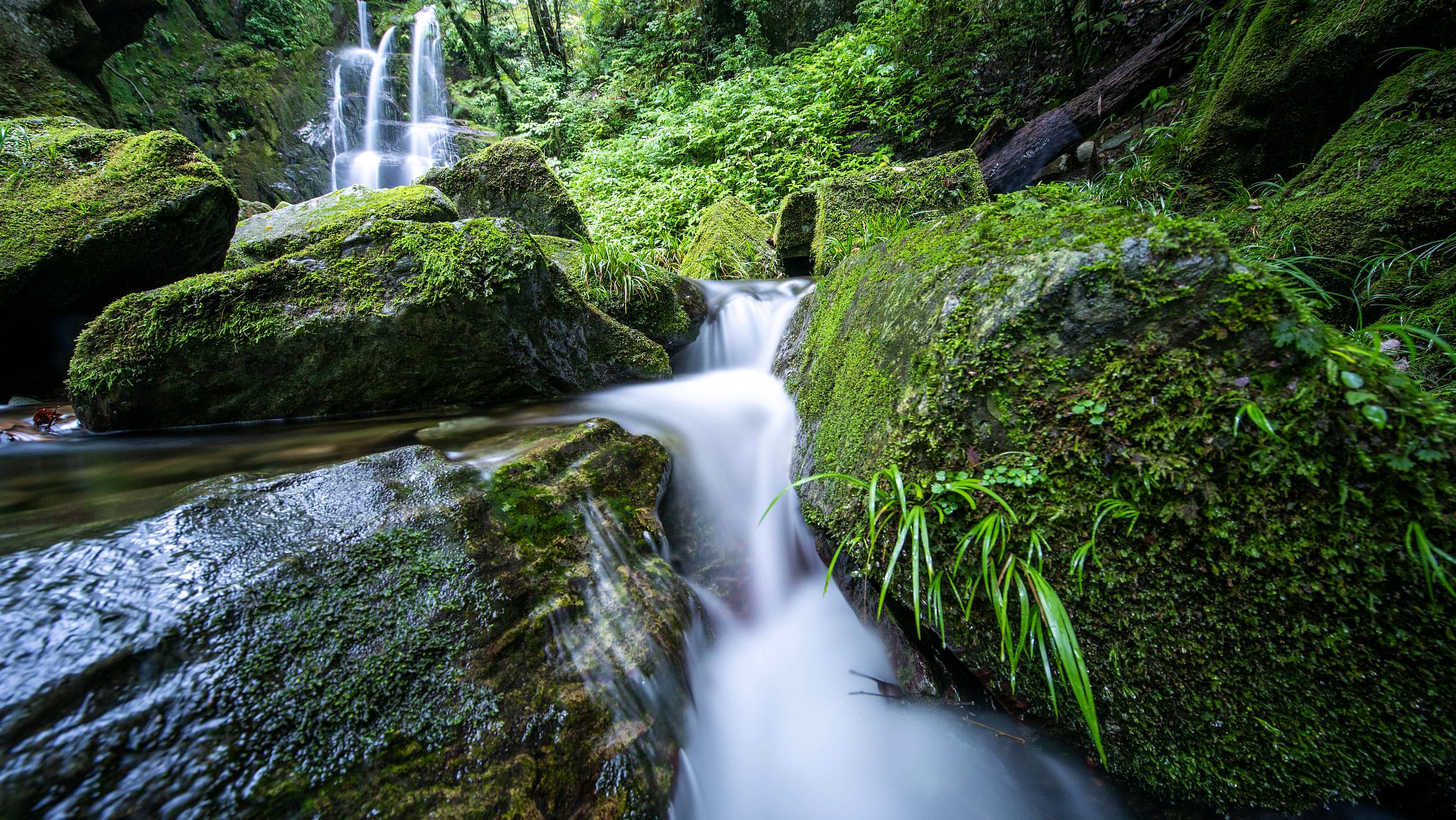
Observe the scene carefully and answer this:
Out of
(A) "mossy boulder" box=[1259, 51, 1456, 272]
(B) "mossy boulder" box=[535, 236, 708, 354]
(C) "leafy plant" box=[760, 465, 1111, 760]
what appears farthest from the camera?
(B) "mossy boulder" box=[535, 236, 708, 354]

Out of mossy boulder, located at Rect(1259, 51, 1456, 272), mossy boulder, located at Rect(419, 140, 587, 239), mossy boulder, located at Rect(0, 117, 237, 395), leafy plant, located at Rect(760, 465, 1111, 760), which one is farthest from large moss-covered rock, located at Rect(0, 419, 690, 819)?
mossy boulder, located at Rect(419, 140, 587, 239)

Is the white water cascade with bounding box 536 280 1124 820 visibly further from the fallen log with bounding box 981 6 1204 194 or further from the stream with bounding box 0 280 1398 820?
the fallen log with bounding box 981 6 1204 194

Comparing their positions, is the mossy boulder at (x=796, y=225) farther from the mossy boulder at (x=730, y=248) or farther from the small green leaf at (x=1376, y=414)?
the small green leaf at (x=1376, y=414)

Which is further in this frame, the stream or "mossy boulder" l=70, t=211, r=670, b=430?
"mossy boulder" l=70, t=211, r=670, b=430

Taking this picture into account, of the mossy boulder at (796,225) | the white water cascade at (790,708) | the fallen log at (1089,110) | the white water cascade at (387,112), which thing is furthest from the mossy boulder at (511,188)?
the white water cascade at (387,112)

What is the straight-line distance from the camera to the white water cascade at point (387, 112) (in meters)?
12.1

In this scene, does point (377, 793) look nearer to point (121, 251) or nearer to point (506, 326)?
point (506, 326)

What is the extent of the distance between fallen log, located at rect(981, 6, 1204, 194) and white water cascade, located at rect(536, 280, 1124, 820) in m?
5.70

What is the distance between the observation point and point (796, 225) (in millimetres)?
6914

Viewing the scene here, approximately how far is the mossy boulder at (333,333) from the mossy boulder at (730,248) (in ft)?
10.6

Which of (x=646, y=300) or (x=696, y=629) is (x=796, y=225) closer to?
(x=646, y=300)

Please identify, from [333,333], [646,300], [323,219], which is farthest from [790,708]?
[323,219]

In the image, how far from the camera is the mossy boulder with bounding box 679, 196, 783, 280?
254 inches

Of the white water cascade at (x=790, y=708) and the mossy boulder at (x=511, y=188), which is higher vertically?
the mossy boulder at (x=511, y=188)
